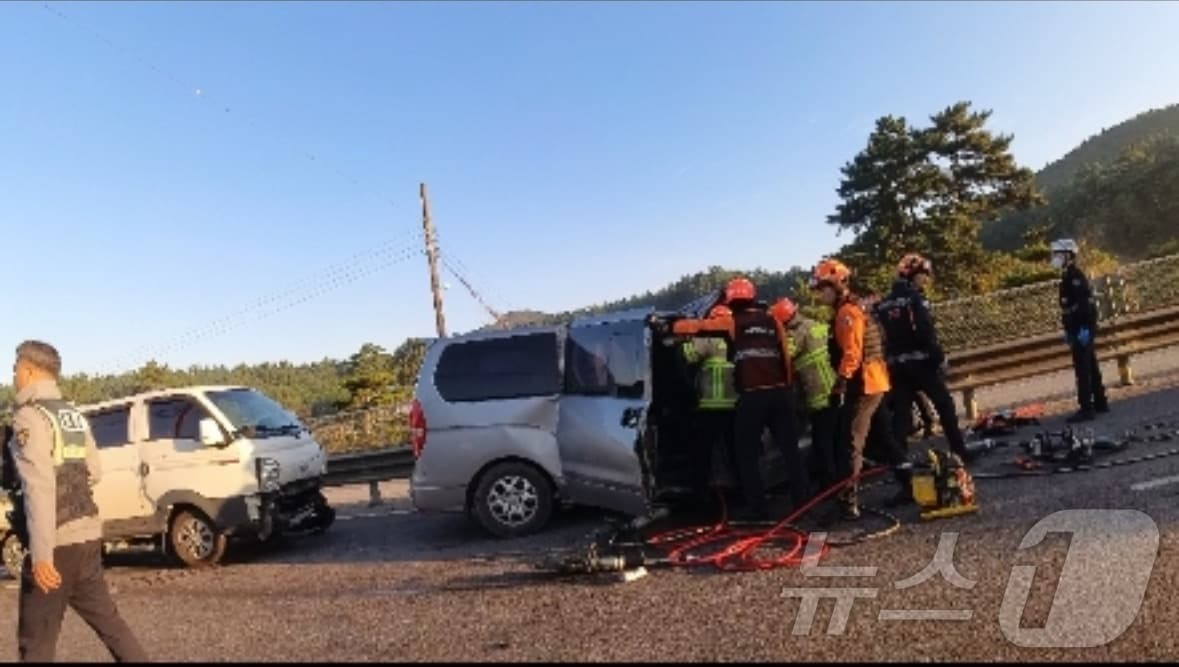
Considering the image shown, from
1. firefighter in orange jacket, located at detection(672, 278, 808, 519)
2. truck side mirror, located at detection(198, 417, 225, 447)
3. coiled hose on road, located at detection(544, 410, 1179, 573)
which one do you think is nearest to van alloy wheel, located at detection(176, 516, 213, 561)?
truck side mirror, located at detection(198, 417, 225, 447)

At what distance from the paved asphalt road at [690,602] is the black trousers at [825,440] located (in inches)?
22.9

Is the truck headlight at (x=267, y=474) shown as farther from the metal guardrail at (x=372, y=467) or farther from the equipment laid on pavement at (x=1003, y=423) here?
the equipment laid on pavement at (x=1003, y=423)

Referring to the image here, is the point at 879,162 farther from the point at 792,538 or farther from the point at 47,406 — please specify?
the point at 47,406

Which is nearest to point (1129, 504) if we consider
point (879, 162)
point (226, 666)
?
point (226, 666)

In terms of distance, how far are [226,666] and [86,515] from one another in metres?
3.41

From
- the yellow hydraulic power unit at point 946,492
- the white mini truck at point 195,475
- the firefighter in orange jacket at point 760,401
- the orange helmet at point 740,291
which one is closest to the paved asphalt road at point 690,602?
the yellow hydraulic power unit at point 946,492

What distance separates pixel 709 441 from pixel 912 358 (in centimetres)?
217

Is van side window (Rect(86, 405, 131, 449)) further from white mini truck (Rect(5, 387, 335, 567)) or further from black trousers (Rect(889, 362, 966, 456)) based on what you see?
black trousers (Rect(889, 362, 966, 456))

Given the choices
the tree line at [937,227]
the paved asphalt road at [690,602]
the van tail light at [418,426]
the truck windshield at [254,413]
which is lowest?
the paved asphalt road at [690,602]

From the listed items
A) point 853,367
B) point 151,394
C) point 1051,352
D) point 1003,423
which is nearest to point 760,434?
point 853,367

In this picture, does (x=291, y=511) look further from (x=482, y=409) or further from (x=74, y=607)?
(x=74, y=607)

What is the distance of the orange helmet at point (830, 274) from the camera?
7559 millimetres

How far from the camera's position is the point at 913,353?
341 inches

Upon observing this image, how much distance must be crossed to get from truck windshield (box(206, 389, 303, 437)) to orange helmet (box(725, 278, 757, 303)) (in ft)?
16.0
